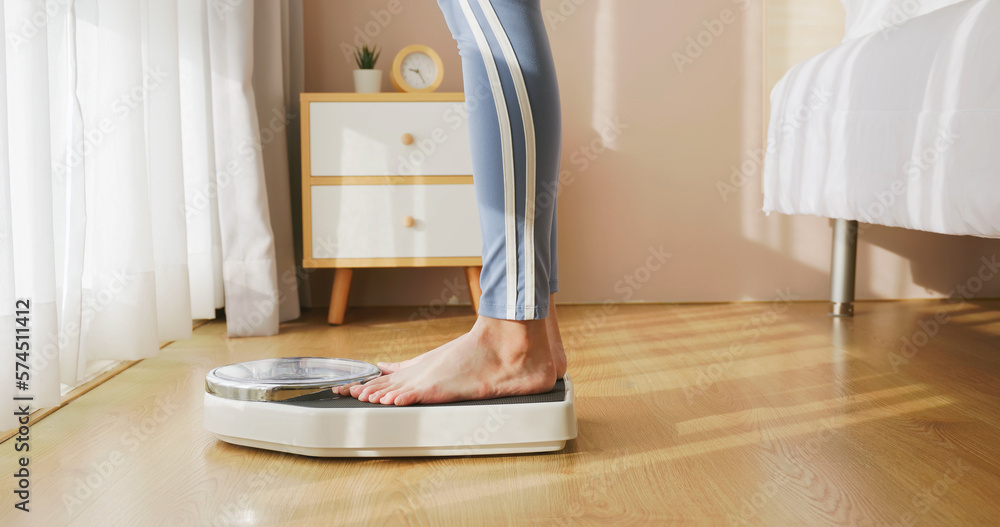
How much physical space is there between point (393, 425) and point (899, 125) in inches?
44.6

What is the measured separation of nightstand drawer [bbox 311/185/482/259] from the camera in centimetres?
196

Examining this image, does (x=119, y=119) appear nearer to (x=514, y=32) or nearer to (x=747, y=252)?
(x=514, y=32)

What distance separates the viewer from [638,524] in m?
0.68

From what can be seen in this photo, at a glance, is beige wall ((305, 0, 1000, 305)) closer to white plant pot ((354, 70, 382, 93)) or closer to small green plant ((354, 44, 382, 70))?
small green plant ((354, 44, 382, 70))

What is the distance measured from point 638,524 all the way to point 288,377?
1.59 feet

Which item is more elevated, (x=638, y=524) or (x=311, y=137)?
(x=311, y=137)

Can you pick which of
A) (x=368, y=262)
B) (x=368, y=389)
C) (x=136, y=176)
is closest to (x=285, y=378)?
(x=368, y=389)

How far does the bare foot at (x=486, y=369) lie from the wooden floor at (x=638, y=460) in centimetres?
8

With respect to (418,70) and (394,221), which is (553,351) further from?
(418,70)

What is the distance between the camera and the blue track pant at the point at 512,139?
88 centimetres

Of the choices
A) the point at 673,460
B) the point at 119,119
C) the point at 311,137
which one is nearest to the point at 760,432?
the point at 673,460

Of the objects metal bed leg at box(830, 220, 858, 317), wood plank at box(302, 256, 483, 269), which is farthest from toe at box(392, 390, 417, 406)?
metal bed leg at box(830, 220, 858, 317)

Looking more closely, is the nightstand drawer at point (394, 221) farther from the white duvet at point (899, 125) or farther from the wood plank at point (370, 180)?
the white duvet at point (899, 125)

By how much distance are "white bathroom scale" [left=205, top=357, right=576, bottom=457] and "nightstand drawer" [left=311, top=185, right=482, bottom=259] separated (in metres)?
1.08
